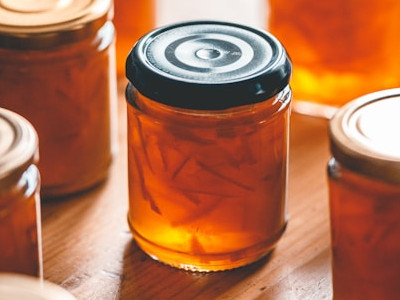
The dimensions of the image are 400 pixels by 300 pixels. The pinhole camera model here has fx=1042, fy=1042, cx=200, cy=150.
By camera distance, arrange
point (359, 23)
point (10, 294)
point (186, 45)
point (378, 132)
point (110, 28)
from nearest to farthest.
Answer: point (10, 294), point (378, 132), point (186, 45), point (110, 28), point (359, 23)

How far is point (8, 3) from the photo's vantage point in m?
1.00

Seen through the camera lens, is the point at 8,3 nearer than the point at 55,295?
No

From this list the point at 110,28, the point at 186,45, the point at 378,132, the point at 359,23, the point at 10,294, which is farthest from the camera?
the point at 359,23

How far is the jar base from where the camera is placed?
0.92 m

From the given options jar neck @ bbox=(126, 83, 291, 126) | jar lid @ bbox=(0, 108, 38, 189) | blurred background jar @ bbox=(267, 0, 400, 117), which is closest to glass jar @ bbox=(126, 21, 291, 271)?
jar neck @ bbox=(126, 83, 291, 126)

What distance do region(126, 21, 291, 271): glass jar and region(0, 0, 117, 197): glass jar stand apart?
8 centimetres

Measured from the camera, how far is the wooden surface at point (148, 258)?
35.8 inches

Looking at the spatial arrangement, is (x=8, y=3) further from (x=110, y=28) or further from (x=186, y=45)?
(x=186, y=45)

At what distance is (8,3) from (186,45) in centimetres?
20

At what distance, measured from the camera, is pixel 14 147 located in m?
0.79

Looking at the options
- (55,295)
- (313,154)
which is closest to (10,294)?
(55,295)

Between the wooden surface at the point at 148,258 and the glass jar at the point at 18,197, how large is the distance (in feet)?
0.30

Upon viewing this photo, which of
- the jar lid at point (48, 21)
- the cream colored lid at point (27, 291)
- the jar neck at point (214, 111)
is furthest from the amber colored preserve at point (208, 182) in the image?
the cream colored lid at point (27, 291)

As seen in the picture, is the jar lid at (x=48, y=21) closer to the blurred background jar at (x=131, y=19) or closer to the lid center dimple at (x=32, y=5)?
the lid center dimple at (x=32, y=5)
